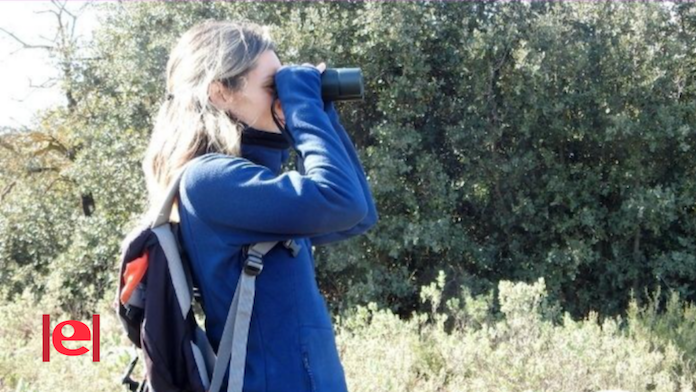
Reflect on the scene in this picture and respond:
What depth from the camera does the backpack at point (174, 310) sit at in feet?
4.66

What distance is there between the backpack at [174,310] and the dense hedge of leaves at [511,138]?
17.1 feet

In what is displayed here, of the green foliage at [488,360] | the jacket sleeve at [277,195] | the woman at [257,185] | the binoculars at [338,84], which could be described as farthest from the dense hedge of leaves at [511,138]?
the jacket sleeve at [277,195]

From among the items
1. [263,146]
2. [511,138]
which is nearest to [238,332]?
[263,146]

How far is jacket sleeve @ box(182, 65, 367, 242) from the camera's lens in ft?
4.72

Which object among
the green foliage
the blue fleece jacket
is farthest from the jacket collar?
the green foliage

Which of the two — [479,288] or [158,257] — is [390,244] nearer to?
[479,288]

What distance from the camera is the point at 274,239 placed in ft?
4.83

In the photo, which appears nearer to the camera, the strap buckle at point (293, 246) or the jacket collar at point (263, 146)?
the strap buckle at point (293, 246)

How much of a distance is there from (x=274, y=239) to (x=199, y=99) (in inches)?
13.5

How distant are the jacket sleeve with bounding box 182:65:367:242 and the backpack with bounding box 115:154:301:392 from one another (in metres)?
0.05

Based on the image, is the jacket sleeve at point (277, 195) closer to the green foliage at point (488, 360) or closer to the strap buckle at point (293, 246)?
the strap buckle at point (293, 246)

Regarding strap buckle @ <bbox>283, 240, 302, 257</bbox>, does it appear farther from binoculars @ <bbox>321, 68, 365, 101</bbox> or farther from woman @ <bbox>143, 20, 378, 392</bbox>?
binoculars @ <bbox>321, 68, 365, 101</bbox>

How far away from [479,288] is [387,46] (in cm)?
235

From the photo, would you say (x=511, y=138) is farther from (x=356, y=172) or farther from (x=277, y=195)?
(x=277, y=195)
